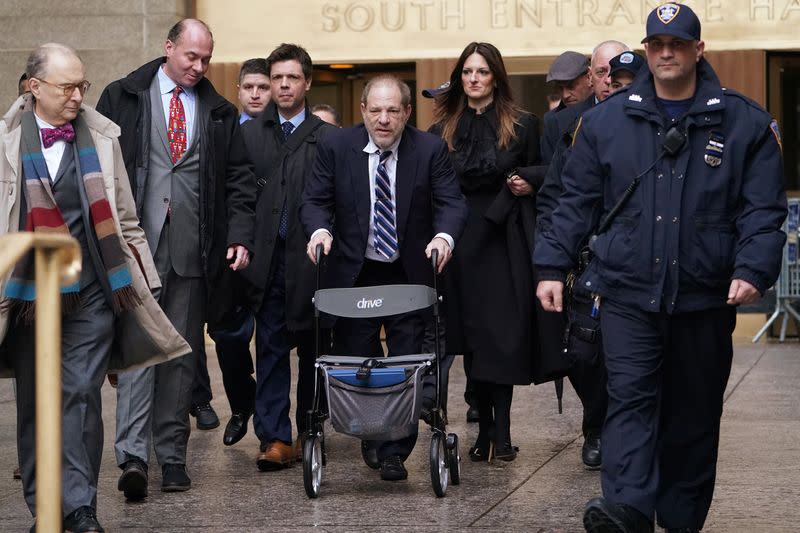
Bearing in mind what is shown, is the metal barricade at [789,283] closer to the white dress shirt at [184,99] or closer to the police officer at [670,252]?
the white dress shirt at [184,99]

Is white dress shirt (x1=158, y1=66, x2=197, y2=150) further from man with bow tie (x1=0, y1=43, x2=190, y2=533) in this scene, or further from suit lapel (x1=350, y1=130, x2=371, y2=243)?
man with bow tie (x1=0, y1=43, x2=190, y2=533)

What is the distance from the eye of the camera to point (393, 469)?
7285 millimetres

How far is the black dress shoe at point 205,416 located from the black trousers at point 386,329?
204 centimetres

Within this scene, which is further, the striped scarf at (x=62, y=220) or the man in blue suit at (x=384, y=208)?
the man in blue suit at (x=384, y=208)

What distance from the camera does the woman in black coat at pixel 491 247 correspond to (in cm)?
793

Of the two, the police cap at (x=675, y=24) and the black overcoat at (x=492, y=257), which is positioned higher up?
the police cap at (x=675, y=24)

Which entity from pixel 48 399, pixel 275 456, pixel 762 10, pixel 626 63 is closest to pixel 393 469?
pixel 275 456

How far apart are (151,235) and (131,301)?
98 cm

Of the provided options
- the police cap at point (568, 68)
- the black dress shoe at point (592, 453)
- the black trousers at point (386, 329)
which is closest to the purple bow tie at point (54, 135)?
the black trousers at point (386, 329)

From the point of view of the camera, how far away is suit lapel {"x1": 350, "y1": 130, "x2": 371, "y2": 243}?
7375 mm

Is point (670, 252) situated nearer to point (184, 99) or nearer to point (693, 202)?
point (693, 202)

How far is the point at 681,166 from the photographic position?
18.4ft

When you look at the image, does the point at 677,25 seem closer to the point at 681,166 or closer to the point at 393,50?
the point at 681,166

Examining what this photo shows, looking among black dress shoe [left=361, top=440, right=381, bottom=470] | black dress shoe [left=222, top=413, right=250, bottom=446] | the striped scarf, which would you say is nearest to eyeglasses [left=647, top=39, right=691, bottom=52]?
the striped scarf
